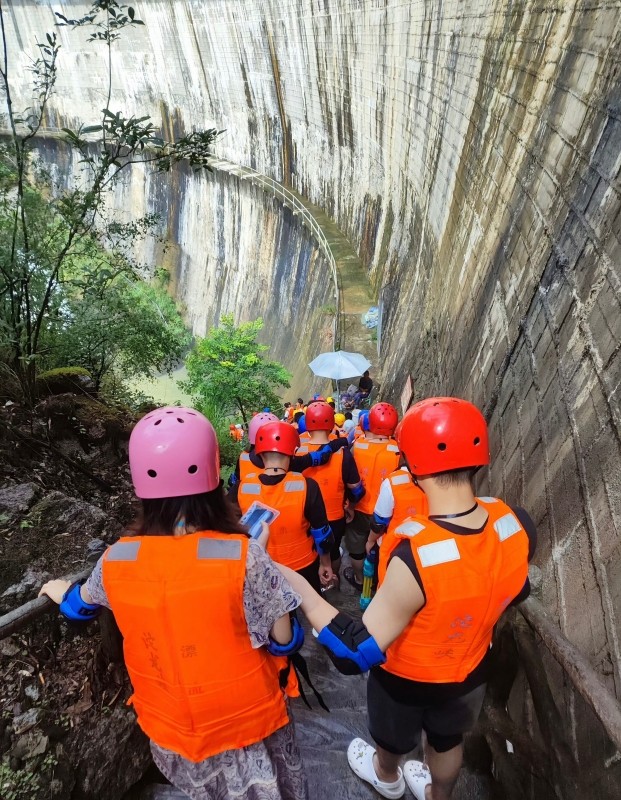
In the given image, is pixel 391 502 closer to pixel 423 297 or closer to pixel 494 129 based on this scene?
pixel 494 129

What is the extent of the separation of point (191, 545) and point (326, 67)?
53.9 ft

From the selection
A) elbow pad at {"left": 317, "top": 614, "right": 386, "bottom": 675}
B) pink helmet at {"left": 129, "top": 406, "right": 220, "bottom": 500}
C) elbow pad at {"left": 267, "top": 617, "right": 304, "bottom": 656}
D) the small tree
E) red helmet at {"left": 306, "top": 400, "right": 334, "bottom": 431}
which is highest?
pink helmet at {"left": 129, "top": 406, "right": 220, "bottom": 500}

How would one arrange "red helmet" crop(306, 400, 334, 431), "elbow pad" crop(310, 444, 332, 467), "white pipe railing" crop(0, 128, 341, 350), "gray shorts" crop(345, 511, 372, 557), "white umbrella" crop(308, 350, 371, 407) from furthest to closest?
"white pipe railing" crop(0, 128, 341, 350), "white umbrella" crop(308, 350, 371, 407), "gray shorts" crop(345, 511, 372, 557), "red helmet" crop(306, 400, 334, 431), "elbow pad" crop(310, 444, 332, 467)

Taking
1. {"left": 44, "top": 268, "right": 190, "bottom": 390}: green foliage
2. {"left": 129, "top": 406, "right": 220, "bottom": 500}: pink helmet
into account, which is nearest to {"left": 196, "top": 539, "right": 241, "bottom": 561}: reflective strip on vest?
{"left": 129, "top": 406, "right": 220, "bottom": 500}: pink helmet

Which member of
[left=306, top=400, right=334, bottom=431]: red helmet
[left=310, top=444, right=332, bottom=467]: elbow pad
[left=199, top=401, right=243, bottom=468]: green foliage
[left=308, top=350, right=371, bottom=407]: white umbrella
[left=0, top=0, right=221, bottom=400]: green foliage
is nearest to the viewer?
[left=310, top=444, right=332, bottom=467]: elbow pad

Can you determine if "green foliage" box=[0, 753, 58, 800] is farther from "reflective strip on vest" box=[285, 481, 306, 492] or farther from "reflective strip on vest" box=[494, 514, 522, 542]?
"reflective strip on vest" box=[494, 514, 522, 542]

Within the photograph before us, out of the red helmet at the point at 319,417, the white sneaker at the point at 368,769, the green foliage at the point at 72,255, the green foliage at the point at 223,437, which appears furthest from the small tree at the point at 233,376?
the white sneaker at the point at 368,769

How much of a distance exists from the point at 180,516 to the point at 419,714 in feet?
4.13

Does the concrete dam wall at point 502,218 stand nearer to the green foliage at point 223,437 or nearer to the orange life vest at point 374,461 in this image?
the orange life vest at point 374,461

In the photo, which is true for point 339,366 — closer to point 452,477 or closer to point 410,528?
point 452,477

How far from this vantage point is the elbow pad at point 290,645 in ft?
5.26

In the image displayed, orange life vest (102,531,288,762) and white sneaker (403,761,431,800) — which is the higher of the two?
orange life vest (102,531,288,762)

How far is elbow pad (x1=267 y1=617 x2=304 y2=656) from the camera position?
1.60 meters

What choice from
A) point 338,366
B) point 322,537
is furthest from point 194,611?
point 338,366
